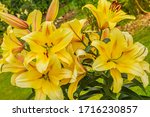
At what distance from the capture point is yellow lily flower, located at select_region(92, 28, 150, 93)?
2154mm

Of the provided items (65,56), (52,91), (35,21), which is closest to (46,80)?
(52,91)

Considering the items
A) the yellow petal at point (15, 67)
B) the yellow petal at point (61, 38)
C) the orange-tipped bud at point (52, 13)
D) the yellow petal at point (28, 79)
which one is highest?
the orange-tipped bud at point (52, 13)

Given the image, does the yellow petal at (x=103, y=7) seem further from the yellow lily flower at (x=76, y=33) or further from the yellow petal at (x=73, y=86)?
the yellow petal at (x=73, y=86)

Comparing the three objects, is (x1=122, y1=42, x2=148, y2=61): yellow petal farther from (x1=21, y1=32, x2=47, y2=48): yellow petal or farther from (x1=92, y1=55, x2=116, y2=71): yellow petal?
(x1=21, y1=32, x2=47, y2=48): yellow petal

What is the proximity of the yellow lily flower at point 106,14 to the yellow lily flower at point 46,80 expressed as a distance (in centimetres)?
31

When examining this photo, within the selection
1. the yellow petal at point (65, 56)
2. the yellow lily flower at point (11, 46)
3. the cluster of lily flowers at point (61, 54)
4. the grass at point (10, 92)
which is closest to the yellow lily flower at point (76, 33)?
the cluster of lily flowers at point (61, 54)

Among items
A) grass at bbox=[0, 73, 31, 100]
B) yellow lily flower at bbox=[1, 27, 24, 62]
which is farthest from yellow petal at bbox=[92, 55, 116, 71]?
grass at bbox=[0, 73, 31, 100]

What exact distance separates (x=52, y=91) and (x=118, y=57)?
1.04 ft

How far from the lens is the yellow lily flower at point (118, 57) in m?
2.15

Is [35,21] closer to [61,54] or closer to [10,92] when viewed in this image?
[61,54]

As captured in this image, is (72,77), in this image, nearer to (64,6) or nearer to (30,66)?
(30,66)

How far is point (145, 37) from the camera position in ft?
27.5

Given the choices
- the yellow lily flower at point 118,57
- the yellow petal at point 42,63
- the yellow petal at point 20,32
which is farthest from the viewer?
the yellow petal at point 20,32

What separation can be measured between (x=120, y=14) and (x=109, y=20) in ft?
0.37
